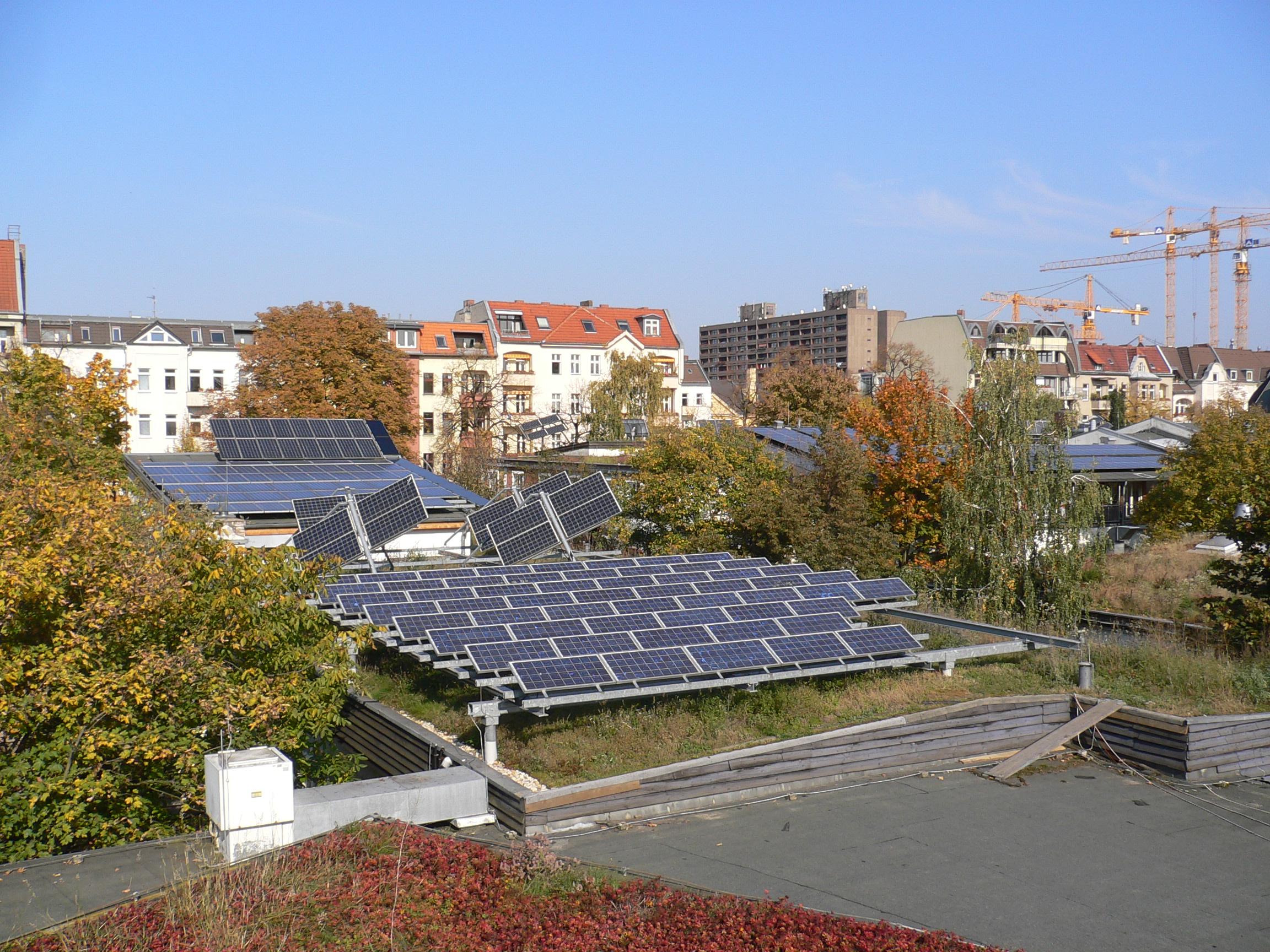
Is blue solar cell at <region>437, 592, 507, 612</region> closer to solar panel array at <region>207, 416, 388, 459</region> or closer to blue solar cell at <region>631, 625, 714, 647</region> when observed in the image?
blue solar cell at <region>631, 625, 714, 647</region>

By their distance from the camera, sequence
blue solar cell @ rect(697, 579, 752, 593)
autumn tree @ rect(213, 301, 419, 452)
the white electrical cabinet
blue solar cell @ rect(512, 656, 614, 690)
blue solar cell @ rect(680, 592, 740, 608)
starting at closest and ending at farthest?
the white electrical cabinet, blue solar cell @ rect(512, 656, 614, 690), blue solar cell @ rect(680, 592, 740, 608), blue solar cell @ rect(697, 579, 752, 593), autumn tree @ rect(213, 301, 419, 452)

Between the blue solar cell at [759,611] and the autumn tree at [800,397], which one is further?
the autumn tree at [800,397]

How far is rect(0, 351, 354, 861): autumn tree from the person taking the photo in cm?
1076

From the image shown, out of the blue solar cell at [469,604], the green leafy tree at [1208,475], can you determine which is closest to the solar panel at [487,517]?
the blue solar cell at [469,604]

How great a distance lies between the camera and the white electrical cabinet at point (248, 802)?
10.5 metres

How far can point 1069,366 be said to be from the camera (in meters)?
109

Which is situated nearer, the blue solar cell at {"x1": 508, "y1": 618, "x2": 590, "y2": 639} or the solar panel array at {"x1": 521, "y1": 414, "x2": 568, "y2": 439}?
the blue solar cell at {"x1": 508, "y1": 618, "x2": 590, "y2": 639}

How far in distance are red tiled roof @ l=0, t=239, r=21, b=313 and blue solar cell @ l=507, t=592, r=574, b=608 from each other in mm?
56447

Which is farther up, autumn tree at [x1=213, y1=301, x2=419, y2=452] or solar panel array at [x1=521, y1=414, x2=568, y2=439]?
autumn tree at [x1=213, y1=301, x2=419, y2=452]

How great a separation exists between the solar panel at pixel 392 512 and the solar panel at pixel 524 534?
175 cm

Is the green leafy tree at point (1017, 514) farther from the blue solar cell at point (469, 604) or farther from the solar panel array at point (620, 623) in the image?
the blue solar cell at point (469, 604)

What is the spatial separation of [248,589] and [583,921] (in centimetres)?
589

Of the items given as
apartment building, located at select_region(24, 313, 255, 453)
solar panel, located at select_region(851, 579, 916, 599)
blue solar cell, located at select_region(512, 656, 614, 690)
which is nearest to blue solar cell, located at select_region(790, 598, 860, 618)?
solar panel, located at select_region(851, 579, 916, 599)

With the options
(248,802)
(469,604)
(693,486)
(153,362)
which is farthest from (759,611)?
(153,362)
